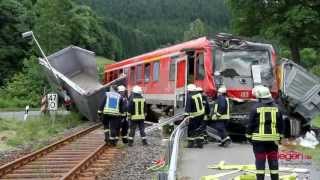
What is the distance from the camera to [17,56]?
6981 cm

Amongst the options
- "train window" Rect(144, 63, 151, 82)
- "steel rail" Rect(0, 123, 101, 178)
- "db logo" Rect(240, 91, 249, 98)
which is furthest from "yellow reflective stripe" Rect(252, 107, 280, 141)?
"train window" Rect(144, 63, 151, 82)

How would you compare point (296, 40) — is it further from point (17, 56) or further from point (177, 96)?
point (17, 56)

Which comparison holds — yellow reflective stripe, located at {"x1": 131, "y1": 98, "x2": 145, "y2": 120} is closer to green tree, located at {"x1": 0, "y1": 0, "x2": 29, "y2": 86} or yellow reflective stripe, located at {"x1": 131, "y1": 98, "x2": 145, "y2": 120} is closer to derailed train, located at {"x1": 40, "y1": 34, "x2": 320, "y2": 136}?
derailed train, located at {"x1": 40, "y1": 34, "x2": 320, "y2": 136}

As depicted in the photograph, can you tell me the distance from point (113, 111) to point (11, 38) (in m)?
56.3

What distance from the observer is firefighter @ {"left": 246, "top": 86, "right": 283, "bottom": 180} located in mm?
9500

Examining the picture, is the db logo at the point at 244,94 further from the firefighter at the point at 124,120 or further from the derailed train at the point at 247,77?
the firefighter at the point at 124,120

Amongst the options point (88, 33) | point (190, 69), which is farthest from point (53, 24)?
point (190, 69)

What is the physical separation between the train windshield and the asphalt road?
250cm

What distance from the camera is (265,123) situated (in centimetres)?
956

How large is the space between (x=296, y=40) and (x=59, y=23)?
42986mm

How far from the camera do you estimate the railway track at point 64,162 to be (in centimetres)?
1177

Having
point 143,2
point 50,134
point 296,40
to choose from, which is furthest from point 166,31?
point 50,134

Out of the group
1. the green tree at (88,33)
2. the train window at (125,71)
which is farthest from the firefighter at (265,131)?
the green tree at (88,33)

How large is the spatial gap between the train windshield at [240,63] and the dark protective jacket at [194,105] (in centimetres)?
239
